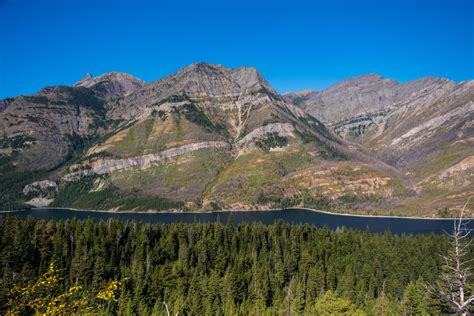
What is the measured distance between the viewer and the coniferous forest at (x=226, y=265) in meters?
125

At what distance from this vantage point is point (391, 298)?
133m

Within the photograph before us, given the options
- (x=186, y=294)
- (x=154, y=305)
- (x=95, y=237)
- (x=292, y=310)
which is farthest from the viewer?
(x=95, y=237)

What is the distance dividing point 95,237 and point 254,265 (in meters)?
65.2

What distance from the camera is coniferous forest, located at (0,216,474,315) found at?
125 metres

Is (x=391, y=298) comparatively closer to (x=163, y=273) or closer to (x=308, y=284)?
(x=308, y=284)

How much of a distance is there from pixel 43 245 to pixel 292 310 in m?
95.4

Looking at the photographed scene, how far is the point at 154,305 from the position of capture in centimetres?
12938

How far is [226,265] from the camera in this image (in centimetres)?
16400

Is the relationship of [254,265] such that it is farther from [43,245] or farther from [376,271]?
[43,245]

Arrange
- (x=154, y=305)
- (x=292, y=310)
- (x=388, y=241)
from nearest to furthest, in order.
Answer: (x=292, y=310) < (x=154, y=305) < (x=388, y=241)

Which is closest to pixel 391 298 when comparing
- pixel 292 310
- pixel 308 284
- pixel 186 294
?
pixel 308 284

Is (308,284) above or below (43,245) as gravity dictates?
below

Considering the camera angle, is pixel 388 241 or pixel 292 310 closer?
pixel 292 310

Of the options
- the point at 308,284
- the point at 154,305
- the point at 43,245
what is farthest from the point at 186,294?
the point at 43,245
